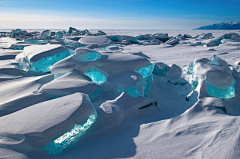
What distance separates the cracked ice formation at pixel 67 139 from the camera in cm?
132

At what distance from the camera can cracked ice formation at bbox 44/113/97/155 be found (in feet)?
4.34

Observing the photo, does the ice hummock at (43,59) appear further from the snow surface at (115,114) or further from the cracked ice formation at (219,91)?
the cracked ice formation at (219,91)

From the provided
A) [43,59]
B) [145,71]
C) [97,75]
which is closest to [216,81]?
[145,71]

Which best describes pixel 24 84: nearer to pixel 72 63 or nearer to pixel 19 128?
pixel 72 63

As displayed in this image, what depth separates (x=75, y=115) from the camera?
1.43 metres

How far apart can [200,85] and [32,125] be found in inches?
78.0

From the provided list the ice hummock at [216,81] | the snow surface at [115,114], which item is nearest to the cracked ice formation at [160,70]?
the snow surface at [115,114]

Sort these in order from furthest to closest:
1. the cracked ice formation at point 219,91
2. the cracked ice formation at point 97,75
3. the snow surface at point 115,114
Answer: the cracked ice formation at point 97,75
the cracked ice formation at point 219,91
the snow surface at point 115,114

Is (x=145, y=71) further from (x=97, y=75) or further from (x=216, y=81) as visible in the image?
(x=216, y=81)

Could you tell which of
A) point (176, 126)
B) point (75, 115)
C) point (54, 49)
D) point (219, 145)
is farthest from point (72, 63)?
point (219, 145)

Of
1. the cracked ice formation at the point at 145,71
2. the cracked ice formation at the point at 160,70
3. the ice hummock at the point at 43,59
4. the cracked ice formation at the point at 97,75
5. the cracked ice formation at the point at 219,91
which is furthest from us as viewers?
the cracked ice formation at the point at 160,70

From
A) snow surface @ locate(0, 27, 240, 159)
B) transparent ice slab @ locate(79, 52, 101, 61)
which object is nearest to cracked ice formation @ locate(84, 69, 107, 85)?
snow surface @ locate(0, 27, 240, 159)

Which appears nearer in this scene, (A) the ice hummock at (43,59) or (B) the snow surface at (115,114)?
(B) the snow surface at (115,114)

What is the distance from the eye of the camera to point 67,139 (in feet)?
4.55
